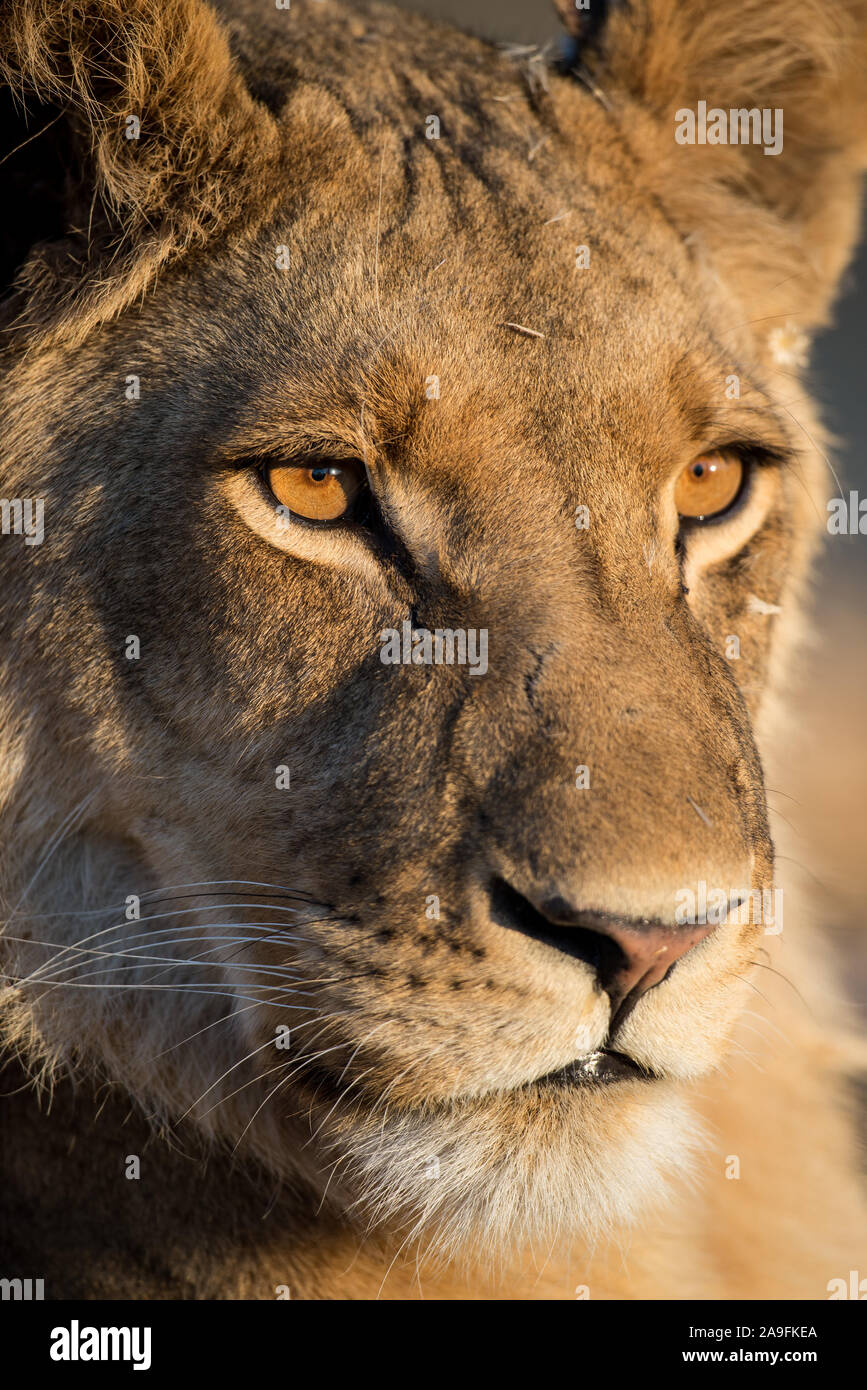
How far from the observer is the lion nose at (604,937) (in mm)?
1930

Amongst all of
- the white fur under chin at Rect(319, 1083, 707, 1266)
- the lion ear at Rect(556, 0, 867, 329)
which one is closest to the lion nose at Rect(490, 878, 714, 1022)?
the white fur under chin at Rect(319, 1083, 707, 1266)

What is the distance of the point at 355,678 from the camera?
2.29m

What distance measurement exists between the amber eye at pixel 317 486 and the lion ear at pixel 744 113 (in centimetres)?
123

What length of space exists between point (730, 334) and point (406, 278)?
967 millimetres

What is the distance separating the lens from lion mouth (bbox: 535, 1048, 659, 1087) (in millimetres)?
2080

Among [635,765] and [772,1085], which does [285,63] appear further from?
[772,1085]

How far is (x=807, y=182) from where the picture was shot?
3430 millimetres

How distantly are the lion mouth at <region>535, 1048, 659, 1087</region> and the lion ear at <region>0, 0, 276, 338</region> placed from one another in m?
1.54

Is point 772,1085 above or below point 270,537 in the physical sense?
below

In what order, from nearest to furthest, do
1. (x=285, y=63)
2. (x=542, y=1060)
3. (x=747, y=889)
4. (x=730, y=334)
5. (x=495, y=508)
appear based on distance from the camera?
(x=542, y=1060)
(x=747, y=889)
(x=495, y=508)
(x=285, y=63)
(x=730, y=334)

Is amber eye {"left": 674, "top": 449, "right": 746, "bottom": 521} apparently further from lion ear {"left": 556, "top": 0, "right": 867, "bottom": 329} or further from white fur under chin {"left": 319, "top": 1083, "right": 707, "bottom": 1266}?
white fur under chin {"left": 319, "top": 1083, "right": 707, "bottom": 1266}

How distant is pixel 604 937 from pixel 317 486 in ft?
3.04

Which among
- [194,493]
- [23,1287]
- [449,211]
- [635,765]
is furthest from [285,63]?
[23,1287]

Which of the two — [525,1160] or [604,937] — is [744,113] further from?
[525,1160]
